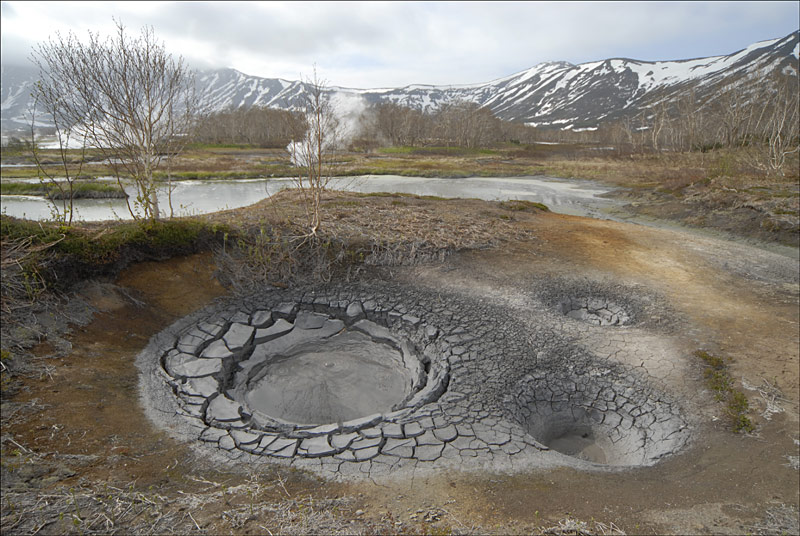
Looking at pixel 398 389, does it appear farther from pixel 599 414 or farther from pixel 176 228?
pixel 176 228

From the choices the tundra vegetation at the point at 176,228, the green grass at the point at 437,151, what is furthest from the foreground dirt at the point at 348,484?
the green grass at the point at 437,151

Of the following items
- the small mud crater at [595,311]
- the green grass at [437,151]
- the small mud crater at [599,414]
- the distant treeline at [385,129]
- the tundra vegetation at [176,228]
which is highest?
the distant treeline at [385,129]

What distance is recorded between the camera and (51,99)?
8.64m

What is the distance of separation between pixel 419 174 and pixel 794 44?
711ft

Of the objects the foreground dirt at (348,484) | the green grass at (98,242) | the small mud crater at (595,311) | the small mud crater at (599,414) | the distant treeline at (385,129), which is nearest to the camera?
the foreground dirt at (348,484)

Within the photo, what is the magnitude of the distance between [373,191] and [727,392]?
2408cm

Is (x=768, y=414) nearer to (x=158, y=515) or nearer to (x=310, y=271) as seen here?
(x=158, y=515)

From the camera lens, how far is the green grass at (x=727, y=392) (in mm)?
5763

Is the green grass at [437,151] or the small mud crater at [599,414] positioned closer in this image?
the small mud crater at [599,414]

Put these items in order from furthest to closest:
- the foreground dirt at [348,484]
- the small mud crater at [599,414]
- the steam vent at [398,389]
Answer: the small mud crater at [599,414], the steam vent at [398,389], the foreground dirt at [348,484]

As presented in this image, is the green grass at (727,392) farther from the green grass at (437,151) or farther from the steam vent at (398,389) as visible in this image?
the green grass at (437,151)

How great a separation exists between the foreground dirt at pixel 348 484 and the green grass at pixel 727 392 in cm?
13

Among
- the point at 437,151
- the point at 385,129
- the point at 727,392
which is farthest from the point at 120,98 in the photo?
the point at 385,129

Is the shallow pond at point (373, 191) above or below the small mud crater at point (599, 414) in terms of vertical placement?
above
